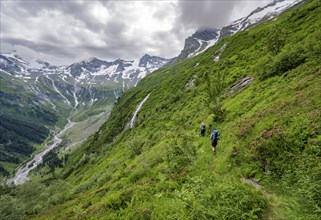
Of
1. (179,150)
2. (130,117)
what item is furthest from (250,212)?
(130,117)

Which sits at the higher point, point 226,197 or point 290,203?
point 226,197

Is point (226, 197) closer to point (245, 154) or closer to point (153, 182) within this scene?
point (245, 154)

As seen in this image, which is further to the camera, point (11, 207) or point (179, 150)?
point (11, 207)

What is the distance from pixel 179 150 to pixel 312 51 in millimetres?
21346

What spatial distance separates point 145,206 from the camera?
49.6 ft

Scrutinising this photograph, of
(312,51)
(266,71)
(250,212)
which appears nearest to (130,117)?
Result: (266,71)

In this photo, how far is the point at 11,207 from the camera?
175 ft

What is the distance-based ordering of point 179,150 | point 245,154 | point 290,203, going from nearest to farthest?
point 290,203
point 245,154
point 179,150

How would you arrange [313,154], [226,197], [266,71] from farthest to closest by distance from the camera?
[266,71] → [313,154] → [226,197]

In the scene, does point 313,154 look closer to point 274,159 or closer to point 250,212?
point 274,159

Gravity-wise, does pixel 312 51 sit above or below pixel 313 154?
above

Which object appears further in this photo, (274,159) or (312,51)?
(312,51)

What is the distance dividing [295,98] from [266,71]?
17.2 m

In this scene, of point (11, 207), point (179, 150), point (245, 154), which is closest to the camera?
point (245, 154)
